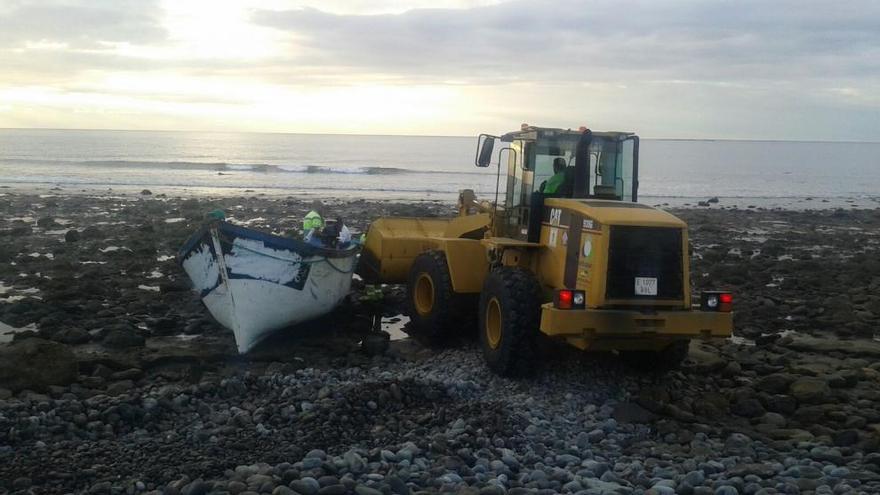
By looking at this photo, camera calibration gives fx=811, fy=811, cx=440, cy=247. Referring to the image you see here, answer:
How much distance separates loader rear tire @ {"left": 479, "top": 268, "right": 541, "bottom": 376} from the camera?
8266mm

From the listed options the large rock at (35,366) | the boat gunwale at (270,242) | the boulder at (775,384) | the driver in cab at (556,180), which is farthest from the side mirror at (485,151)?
the large rock at (35,366)

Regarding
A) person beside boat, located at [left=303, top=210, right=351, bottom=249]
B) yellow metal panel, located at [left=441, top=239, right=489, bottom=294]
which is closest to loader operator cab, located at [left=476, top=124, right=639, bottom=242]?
yellow metal panel, located at [left=441, top=239, right=489, bottom=294]

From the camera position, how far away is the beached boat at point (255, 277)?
972 centimetres

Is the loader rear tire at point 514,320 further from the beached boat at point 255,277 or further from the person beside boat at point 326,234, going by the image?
the person beside boat at point 326,234

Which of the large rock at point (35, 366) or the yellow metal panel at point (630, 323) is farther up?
the yellow metal panel at point (630, 323)

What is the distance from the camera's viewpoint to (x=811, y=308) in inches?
524

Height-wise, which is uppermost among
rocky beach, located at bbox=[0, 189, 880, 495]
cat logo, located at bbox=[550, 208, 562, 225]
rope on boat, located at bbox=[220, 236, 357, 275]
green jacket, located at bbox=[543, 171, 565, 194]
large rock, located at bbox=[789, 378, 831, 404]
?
green jacket, located at bbox=[543, 171, 565, 194]

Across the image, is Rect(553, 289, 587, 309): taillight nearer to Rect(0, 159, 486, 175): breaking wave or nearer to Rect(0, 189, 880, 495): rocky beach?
Rect(0, 189, 880, 495): rocky beach

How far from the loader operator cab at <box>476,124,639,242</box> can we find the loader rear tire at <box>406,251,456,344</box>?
1.04 m

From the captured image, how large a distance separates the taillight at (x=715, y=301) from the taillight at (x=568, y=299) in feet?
4.19

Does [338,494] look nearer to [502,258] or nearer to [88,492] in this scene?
[88,492]

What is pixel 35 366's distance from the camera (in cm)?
809

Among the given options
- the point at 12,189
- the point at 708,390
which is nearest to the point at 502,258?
the point at 708,390

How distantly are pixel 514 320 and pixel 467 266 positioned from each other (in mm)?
1776
